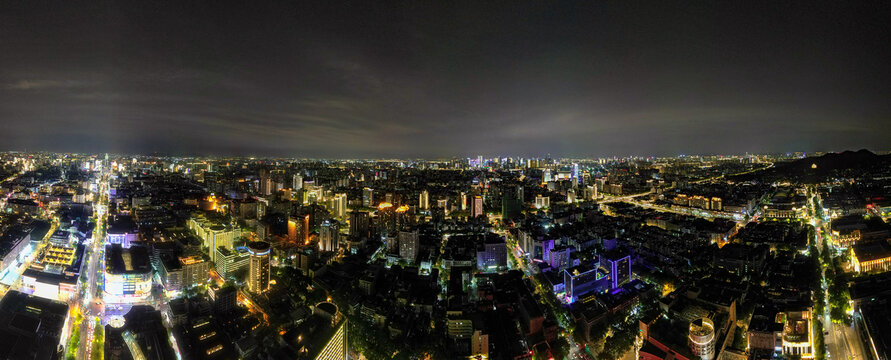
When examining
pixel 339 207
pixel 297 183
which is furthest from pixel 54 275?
pixel 297 183

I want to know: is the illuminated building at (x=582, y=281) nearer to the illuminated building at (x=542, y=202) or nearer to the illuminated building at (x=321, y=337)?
the illuminated building at (x=321, y=337)

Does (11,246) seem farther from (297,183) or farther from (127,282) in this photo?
(297,183)

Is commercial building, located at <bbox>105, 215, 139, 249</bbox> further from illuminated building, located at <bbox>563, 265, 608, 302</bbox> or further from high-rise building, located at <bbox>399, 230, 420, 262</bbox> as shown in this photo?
illuminated building, located at <bbox>563, 265, 608, 302</bbox>

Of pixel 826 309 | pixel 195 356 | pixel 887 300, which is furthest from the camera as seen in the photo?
pixel 826 309

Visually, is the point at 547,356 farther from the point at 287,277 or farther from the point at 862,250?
the point at 862,250

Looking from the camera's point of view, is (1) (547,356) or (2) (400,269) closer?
(1) (547,356)

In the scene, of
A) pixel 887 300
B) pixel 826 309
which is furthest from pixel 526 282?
pixel 887 300

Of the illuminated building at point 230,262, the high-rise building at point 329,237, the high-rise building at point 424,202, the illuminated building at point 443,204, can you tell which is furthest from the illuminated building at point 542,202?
the illuminated building at point 230,262

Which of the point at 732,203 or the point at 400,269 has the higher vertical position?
the point at 732,203
